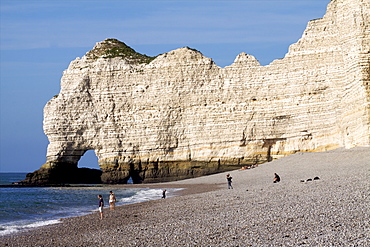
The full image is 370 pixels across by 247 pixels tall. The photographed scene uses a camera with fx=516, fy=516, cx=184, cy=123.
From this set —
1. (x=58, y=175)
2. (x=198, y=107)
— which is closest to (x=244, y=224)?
(x=198, y=107)

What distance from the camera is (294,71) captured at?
119 ft

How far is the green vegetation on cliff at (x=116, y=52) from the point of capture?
1689 inches

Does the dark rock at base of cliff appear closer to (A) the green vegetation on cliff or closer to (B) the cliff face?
(B) the cliff face

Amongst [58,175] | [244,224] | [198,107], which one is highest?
[198,107]

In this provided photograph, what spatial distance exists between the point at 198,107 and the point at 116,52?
9380 mm

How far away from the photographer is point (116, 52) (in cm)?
4353

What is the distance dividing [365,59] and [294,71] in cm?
735

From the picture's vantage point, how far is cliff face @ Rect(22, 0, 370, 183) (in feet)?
115

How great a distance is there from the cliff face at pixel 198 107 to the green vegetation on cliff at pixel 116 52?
3.5 inches

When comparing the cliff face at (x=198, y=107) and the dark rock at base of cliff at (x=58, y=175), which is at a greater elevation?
the cliff face at (x=198, y=107)

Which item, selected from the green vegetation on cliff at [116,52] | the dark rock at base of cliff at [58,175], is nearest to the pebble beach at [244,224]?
the dark rock at base of cliff at [58,175]

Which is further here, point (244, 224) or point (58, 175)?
point (58, 175)

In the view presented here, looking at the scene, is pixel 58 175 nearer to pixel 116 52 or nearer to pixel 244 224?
pixel 116 52

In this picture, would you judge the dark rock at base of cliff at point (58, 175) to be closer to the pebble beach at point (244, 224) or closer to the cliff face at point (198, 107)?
the cliff face at point (198, 107)
